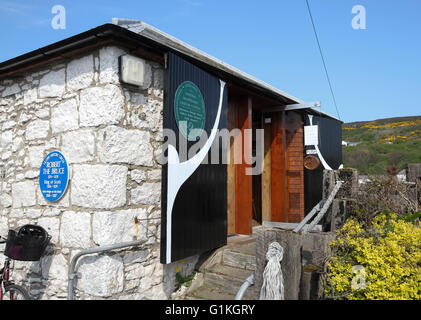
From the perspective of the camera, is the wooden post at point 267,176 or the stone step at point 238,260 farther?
the wooden post at point 267,176

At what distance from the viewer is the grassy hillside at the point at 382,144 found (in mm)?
22828

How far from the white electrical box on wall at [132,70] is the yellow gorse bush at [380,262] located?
3.14 meters

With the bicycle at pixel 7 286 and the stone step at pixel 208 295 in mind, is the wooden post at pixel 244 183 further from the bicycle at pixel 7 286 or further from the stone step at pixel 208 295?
the bicycle at pixel 7 286

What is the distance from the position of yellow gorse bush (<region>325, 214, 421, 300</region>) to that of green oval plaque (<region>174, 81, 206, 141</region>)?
234 centimetres

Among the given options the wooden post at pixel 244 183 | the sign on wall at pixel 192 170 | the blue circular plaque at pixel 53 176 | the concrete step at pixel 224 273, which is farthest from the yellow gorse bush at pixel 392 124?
the blue circular plaque at pixel 53 176

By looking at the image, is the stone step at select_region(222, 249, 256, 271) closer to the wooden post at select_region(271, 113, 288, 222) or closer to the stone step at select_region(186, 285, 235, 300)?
the stone step at select_region(186, 285, 235, 300)

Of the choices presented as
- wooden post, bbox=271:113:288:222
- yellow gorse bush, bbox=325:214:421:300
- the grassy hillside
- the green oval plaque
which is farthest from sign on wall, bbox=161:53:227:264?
the grassy hillside

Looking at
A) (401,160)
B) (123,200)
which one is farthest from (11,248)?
(401,160)

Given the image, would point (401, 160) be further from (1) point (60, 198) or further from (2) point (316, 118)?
(1) point (60, 198)

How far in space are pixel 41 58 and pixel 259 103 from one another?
412 cm

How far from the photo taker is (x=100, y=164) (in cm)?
380

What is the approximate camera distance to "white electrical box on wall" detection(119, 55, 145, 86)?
12.7 ft

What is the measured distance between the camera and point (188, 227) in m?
4.35

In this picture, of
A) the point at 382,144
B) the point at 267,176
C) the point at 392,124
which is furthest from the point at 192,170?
the point at 392,124
